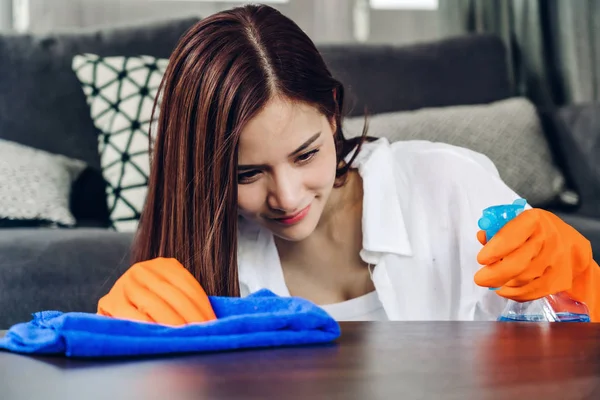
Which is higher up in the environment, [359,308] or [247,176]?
[247,176]

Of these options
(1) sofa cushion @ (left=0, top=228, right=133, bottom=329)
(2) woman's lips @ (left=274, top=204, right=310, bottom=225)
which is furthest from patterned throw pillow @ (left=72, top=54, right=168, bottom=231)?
(2) woman's lips @ (left=274, top=204, right=310, bottom=225)

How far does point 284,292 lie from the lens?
Result: 4.26 ft

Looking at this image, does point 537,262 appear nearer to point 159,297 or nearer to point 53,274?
point 159,297

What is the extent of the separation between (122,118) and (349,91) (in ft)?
2.04

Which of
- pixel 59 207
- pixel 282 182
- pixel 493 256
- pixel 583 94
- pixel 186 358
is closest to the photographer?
pixel 186 358

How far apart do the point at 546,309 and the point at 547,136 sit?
137 cm

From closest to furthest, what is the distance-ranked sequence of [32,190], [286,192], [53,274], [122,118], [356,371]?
1. [356,371]
2. [286,192]
3. [53,274]
4. [32,190]
5. [122,118]

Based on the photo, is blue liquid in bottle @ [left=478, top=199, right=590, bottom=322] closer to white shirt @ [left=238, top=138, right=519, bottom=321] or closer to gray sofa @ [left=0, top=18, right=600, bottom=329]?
white shirt @ [left=238, top=138, right=519, bottom=321]

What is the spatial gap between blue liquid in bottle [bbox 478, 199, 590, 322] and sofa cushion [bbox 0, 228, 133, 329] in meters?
0.76

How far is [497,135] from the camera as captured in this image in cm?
203

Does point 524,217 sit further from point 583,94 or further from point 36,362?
point 583,94

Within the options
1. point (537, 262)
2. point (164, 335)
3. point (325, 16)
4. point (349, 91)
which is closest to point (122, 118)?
point (349, 91)

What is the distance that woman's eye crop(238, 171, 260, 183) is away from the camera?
1.08 metres

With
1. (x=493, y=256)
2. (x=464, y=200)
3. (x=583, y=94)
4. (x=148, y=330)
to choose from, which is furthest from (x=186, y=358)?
(x=583, y=94)
